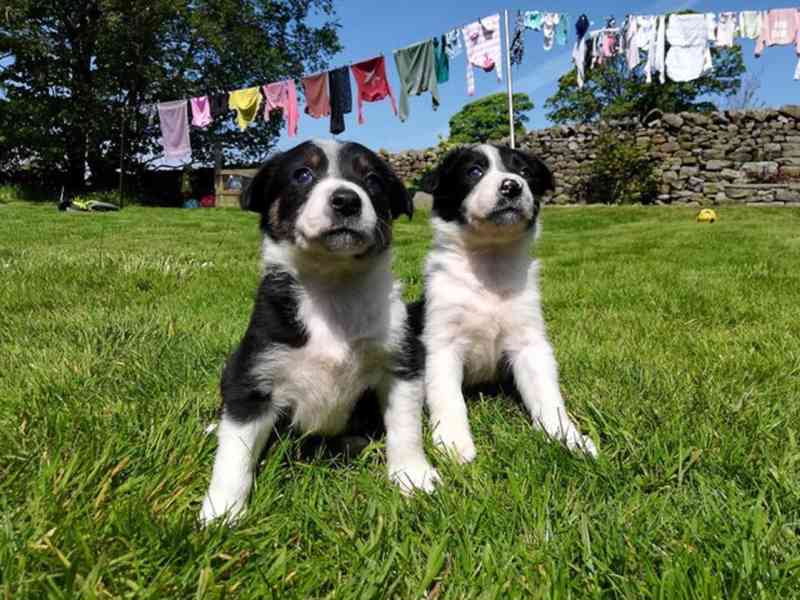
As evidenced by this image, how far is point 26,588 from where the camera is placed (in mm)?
1158

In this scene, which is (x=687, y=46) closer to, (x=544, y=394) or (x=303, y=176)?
(x=544, y=394)

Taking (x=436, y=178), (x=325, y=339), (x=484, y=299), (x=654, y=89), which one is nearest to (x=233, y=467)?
(x=325, y=339)

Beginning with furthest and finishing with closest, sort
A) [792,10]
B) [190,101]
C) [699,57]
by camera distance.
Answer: [190,101]
[699,57]
[792,10]

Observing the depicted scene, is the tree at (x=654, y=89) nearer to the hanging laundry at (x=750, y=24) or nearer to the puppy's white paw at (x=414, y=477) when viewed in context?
the hanging laundry at (x=750, y=24)

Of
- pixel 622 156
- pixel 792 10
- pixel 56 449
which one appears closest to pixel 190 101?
pixel 622 156

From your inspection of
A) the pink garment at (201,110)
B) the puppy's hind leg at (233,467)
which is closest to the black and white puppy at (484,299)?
the puppy's hind leg at (233,467)

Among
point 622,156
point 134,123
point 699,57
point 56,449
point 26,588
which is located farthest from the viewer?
point 134,123

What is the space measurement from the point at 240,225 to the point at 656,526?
12.4 m

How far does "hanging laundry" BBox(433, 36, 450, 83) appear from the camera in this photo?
16.2 m

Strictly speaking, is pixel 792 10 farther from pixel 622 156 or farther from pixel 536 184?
pixel 536 184

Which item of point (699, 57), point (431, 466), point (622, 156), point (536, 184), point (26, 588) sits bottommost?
point (431, 466)

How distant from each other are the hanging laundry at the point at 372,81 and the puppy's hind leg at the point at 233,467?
16362mm

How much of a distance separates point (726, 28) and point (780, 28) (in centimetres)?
118

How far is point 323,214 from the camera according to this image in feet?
6.57
